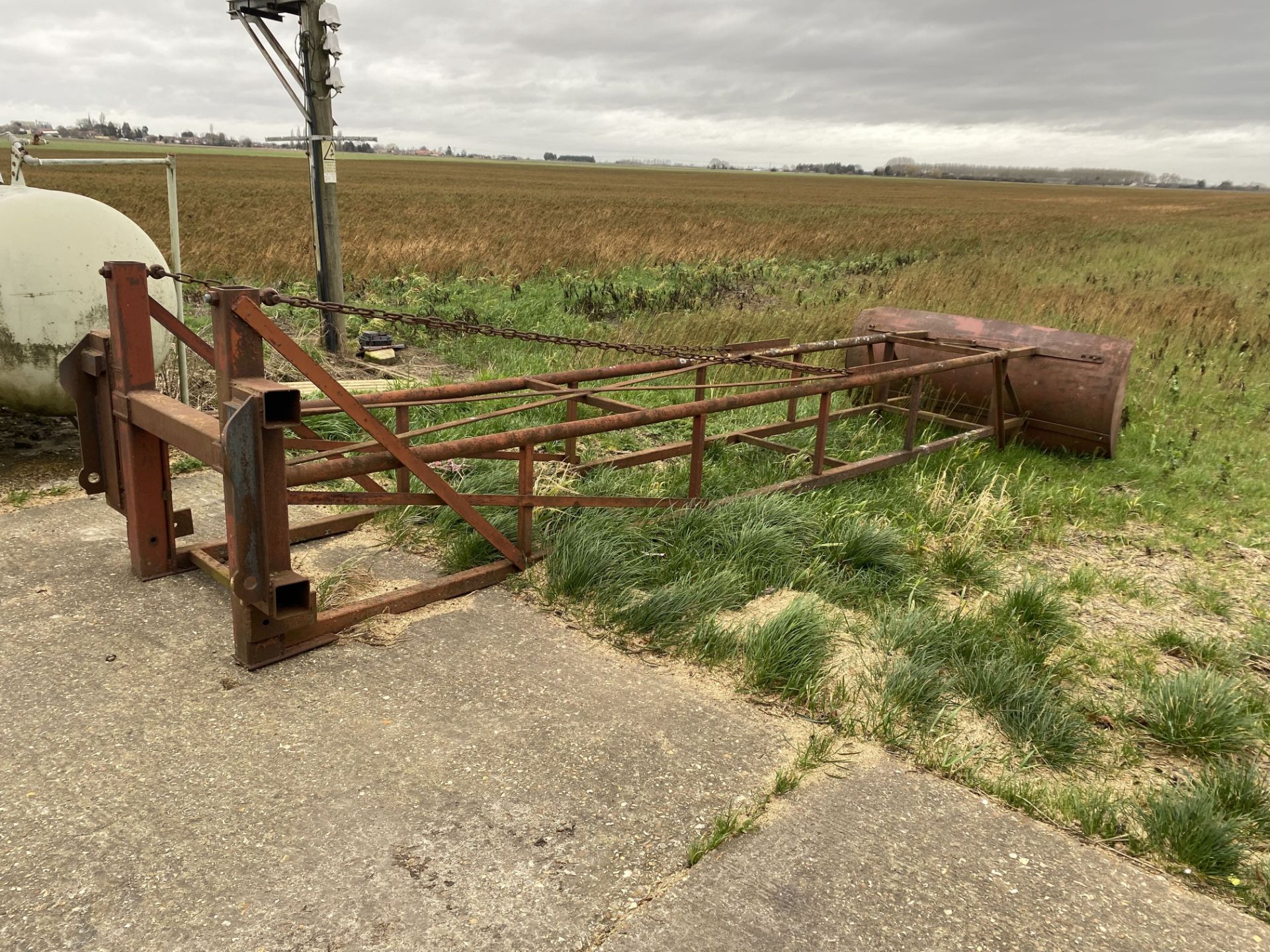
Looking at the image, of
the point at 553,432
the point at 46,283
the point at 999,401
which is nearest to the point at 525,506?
the point at 553,432

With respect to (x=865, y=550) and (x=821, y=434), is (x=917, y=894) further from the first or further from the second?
(x=821, y=434)

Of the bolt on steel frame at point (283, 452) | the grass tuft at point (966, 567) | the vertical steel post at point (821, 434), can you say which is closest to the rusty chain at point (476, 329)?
the bolt on steel frame at point (283, 452)

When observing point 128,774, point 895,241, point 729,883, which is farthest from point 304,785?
point 895,241

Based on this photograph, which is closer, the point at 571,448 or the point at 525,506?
the point at 525,506

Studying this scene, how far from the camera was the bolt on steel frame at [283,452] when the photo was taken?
130 inches

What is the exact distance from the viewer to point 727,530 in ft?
16.0

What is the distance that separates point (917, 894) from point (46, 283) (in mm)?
5880

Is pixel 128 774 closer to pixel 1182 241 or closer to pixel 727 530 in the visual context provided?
pixel 727 530

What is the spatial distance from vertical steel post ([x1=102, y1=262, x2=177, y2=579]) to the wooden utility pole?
5.46 metres

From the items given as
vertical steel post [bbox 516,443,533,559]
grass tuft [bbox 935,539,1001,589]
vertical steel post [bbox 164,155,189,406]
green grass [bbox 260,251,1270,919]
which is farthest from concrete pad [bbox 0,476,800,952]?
vertical steel post [bbox 164,155,189,406]

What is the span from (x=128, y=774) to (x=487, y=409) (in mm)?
4673

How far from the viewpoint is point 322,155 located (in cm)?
910

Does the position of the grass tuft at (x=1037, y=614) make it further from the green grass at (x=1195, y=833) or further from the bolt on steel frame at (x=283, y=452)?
the bolt on steel frame at (x=283, y=452)

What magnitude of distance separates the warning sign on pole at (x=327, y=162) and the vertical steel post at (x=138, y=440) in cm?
556
